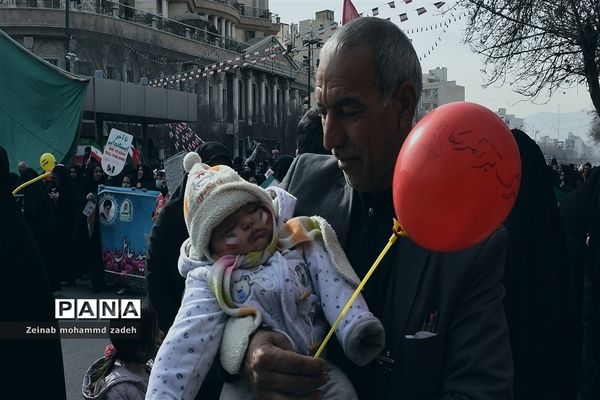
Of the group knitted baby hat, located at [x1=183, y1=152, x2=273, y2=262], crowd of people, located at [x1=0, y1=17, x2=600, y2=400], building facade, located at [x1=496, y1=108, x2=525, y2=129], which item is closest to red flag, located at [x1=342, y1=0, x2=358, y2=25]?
building facade, located at [x1=496, y1=108, x2=525, y2=129]

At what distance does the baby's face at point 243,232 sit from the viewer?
204 cm

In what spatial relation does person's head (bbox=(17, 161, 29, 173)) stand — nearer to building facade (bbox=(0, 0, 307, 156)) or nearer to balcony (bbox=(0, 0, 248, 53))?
building facade (bbox=(0, 0, 307, 156))

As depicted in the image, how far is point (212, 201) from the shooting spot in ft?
6.87

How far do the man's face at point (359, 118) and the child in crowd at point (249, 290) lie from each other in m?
0.22

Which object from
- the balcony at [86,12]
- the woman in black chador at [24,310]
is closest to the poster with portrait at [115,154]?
the woman in black chador at [24,310]

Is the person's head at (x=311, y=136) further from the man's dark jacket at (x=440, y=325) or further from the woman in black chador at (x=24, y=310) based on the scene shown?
the man's dark jacket at (x=440, y=325)

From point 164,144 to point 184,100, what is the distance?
15291mm

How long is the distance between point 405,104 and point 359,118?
161 millimetres

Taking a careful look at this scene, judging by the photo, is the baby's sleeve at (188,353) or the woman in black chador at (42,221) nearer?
the baby's sleeve at (188,353)

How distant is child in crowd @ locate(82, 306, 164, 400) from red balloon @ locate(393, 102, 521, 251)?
272 cm

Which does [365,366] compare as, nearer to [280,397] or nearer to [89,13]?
[280,397]

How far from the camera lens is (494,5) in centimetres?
1129

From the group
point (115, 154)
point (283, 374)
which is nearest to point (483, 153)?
point (283, 374)

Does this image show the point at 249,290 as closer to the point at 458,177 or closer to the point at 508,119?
the point at 458,177
